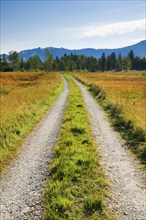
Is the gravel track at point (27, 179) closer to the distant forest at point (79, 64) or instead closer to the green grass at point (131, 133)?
the green grass at point (131, 133)

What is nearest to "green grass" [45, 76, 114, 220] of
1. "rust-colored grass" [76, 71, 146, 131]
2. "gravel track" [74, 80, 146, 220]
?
"gravel track" [74, 80, 146, 220]

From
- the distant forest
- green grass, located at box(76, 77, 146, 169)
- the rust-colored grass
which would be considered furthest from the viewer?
the distant forest

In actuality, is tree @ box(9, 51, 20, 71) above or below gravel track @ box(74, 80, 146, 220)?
above

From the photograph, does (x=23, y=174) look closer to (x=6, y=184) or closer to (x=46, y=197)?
(x=6, y=184)

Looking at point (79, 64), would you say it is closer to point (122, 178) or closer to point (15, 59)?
point (15, 59)

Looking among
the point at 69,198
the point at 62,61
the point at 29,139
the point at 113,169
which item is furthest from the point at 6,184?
the point at 62,61

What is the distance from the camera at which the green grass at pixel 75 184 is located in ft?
21.4

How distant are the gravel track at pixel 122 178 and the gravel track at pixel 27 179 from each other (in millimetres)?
2148

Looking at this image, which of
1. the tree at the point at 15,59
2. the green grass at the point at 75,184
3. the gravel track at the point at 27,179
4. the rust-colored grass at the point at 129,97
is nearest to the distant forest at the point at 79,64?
the tree at the point at 15,59

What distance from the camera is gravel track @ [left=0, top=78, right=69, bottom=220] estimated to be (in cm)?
684

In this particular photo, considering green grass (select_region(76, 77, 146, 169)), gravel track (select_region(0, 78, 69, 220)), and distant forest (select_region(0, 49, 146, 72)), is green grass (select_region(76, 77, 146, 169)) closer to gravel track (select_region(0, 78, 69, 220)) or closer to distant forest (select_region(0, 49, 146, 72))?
gravel track (select_region(0, 78, 69, 220))

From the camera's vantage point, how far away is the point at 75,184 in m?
7.90

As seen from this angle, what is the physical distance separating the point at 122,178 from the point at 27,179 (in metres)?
3.19

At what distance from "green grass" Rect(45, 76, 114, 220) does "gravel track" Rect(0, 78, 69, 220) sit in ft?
1.16
